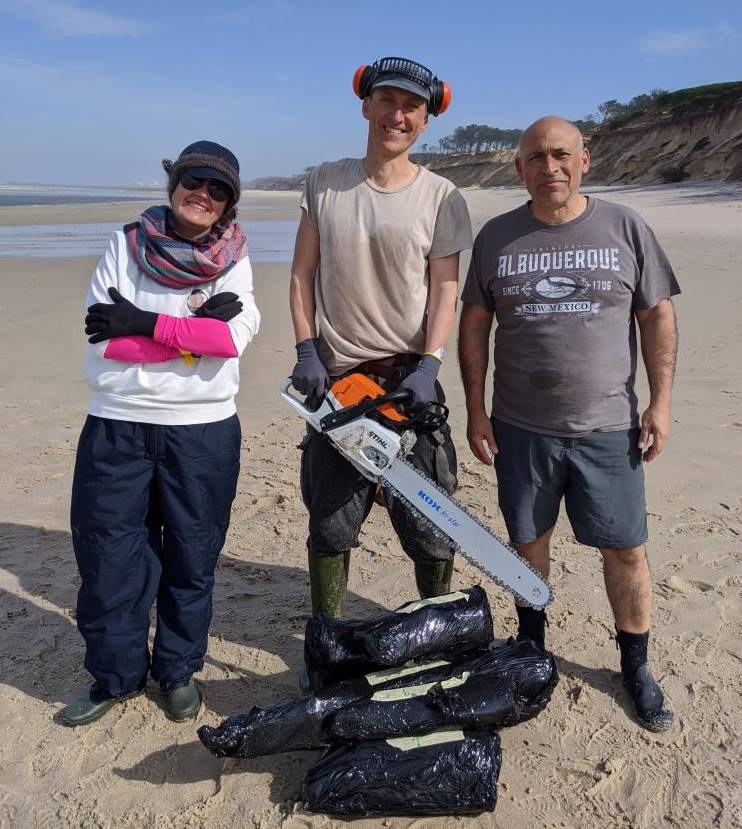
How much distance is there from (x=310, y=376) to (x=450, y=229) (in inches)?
30.8

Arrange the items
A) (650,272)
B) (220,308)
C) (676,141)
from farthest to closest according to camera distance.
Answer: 1. (676,141)
2. (650,272)
3. (220,308)

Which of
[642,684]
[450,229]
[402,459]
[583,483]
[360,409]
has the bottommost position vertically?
[642,684]

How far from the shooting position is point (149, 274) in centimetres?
262

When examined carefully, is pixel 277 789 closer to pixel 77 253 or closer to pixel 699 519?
pixel 699 519

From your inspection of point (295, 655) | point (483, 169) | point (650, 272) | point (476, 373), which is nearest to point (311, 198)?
point (476, 373)

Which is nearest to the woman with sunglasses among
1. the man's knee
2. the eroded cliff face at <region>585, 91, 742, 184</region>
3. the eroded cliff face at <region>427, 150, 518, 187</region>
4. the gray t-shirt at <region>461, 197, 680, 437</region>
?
the gray t-shirt at <region>461, 197, 680, 437</region>

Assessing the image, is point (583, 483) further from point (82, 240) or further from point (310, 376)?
point (82, 240)

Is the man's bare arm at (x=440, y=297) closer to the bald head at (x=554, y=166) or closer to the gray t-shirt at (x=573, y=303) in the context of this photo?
the gray t-shirt at (x=573, y=303)

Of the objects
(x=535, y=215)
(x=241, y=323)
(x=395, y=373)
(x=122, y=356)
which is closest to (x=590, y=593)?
(x=395, y=373)

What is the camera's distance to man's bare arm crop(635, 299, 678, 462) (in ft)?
9.12

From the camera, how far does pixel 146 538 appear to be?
2.87m

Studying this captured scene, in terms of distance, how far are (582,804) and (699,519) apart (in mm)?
2449

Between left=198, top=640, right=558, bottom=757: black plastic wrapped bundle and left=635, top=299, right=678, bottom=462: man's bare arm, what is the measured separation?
983 mm

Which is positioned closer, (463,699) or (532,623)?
(463,699)
